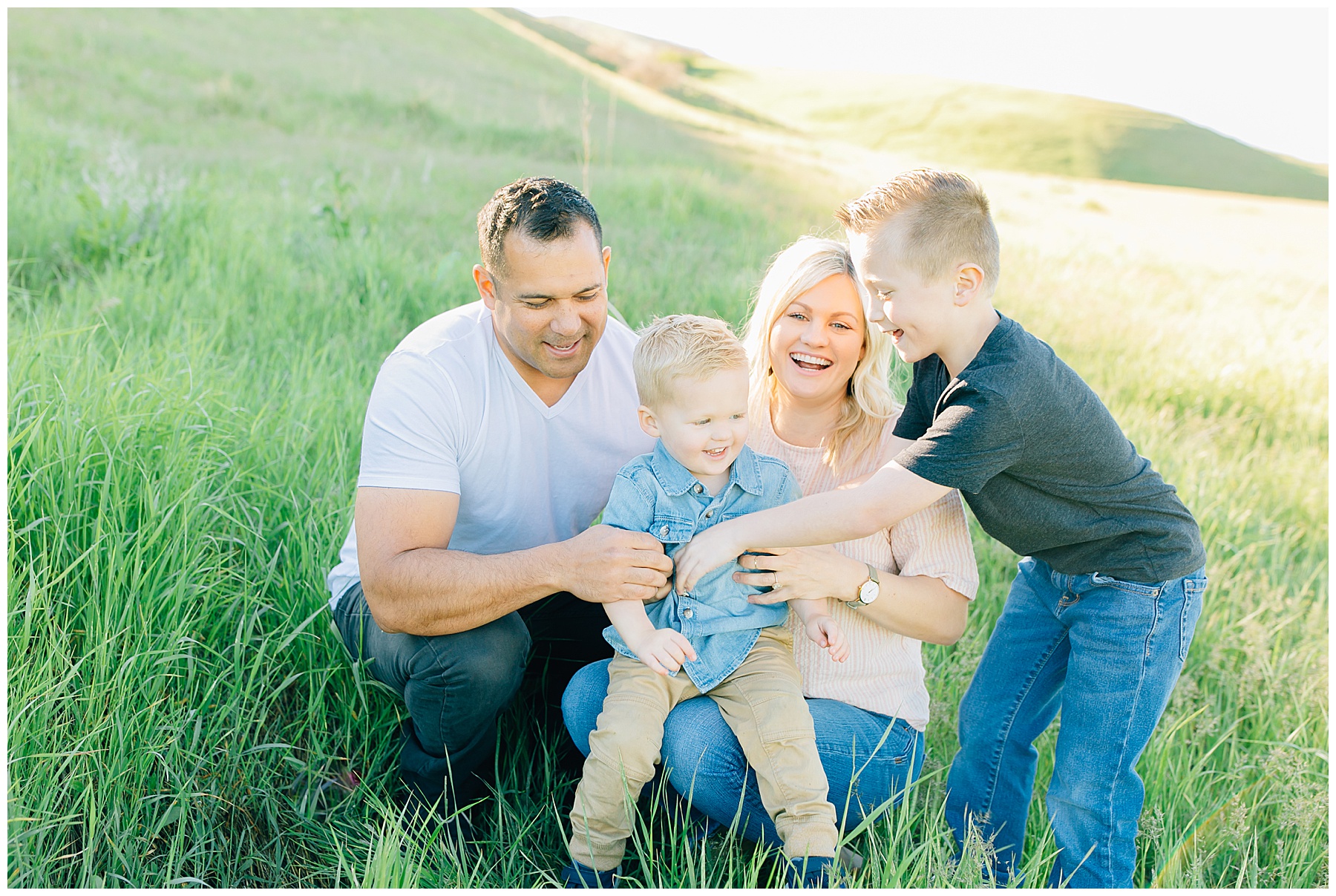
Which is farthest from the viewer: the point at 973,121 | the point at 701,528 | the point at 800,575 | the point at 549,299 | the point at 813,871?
the point at 973,121

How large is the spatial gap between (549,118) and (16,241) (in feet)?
30.7

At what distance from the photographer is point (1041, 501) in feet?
7.50

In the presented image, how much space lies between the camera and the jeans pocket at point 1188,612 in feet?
7.55

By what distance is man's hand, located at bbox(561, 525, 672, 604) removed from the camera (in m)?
2.18

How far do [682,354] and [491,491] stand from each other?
812 mm

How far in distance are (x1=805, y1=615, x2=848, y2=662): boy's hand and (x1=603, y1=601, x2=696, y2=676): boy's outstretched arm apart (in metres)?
0.32

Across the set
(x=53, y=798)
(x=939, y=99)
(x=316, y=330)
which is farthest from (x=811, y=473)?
(x=939, y=99)

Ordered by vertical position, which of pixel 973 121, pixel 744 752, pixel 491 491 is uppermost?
pixel 973 121

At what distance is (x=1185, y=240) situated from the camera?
49.3 feet

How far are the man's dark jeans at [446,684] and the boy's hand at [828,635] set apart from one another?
834mm

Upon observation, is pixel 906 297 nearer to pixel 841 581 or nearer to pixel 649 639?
pixel 841 581

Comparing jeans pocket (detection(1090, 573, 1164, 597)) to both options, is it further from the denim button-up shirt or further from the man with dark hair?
the man with dark hair

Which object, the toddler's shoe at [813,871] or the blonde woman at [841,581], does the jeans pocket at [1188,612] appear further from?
the toddler's shoe at [813,871]

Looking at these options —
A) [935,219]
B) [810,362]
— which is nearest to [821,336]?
[810,362]
